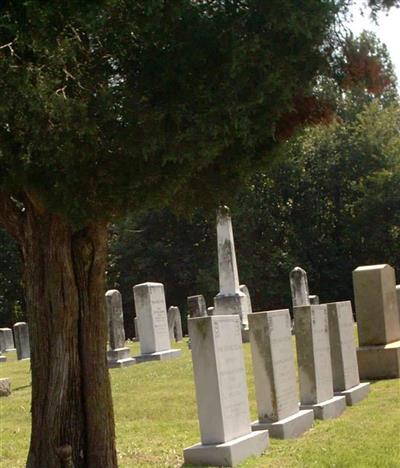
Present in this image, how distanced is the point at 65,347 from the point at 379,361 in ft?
26.1

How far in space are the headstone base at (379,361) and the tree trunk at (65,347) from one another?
748 centimetres

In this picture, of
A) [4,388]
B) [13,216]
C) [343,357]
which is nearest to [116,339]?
[4,388]

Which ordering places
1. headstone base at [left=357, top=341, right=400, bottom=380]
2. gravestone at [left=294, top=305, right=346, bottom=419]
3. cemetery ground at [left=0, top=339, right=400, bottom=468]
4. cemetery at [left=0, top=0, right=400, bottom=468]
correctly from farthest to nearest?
headstone base at [left=357, top=341, right=400, bottom=380] < gravestone at [left=294, top=305, right=346, bottom=419] < cemetery ground at [left=0, top=339, right=400, bottom=468] < cemetery at [left=0, top=0, right=400, bottom=468]

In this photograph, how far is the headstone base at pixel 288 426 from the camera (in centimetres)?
989

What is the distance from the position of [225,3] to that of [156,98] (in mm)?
923

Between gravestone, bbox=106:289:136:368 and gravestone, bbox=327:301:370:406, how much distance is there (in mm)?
6930

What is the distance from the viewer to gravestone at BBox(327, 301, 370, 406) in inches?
498

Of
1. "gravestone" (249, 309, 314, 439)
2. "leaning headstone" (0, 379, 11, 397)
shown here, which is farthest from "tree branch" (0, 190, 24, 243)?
"leaning headstone" (0, 379, 11, 397)

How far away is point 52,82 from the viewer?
21.7 feet

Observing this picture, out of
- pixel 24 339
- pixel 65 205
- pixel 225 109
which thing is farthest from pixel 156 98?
pixel 24 339

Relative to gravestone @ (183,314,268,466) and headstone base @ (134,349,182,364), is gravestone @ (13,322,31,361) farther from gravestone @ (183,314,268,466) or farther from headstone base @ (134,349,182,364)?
gravestone @ (183,314,268,466)

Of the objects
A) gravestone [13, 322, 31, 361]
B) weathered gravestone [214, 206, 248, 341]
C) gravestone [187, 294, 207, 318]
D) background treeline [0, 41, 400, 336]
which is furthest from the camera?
background treeline [0, 41, 400, 336]

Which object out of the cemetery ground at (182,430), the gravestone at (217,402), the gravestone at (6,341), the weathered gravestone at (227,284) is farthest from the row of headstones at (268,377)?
the gravestone at (6,341)

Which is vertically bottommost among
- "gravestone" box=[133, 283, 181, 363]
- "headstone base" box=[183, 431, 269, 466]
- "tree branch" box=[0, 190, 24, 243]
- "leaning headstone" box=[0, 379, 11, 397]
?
"headstone base" box=[183, 431, 269, 466]
